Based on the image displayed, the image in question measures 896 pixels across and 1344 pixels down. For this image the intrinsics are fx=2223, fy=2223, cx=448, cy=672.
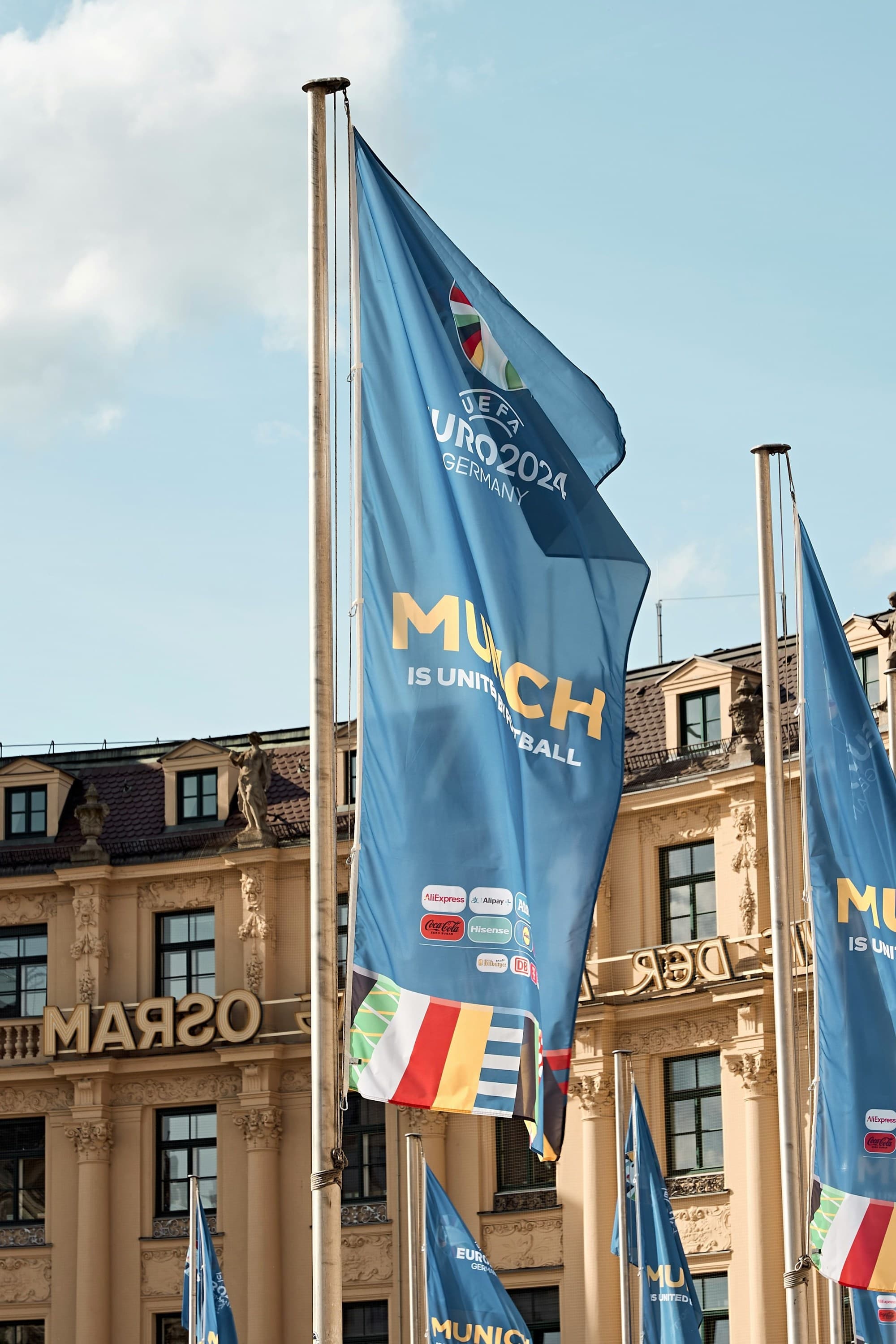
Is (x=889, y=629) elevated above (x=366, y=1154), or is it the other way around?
(x=889, y=629)

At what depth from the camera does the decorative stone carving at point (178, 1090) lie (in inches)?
1914

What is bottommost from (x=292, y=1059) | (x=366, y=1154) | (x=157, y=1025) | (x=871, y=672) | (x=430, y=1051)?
(x=366, y=1154)

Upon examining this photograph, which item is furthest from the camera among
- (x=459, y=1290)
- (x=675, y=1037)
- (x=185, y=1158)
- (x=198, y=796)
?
(x=198, y=796)

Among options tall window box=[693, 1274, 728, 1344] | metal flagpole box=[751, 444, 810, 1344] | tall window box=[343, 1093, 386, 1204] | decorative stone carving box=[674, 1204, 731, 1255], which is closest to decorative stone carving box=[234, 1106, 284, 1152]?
tall window box=[343, 1093, 386, 1204]

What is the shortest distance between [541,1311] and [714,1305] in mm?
3849

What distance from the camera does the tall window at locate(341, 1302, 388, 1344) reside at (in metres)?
46.4

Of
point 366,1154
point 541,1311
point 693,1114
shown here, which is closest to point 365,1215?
point 366,1154

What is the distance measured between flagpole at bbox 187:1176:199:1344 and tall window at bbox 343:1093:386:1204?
6.94 meters

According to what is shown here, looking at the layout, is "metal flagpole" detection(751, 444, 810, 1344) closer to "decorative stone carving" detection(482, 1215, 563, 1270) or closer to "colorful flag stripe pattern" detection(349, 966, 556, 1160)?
"colorful flag stripe pattern" detection(349, 966, 556, 1160)

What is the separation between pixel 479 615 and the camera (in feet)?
44.8

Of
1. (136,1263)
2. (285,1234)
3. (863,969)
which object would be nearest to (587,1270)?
(285,1234)

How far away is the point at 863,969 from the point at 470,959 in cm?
986

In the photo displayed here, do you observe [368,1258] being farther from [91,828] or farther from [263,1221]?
[91,828]

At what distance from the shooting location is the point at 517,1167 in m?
46.5
